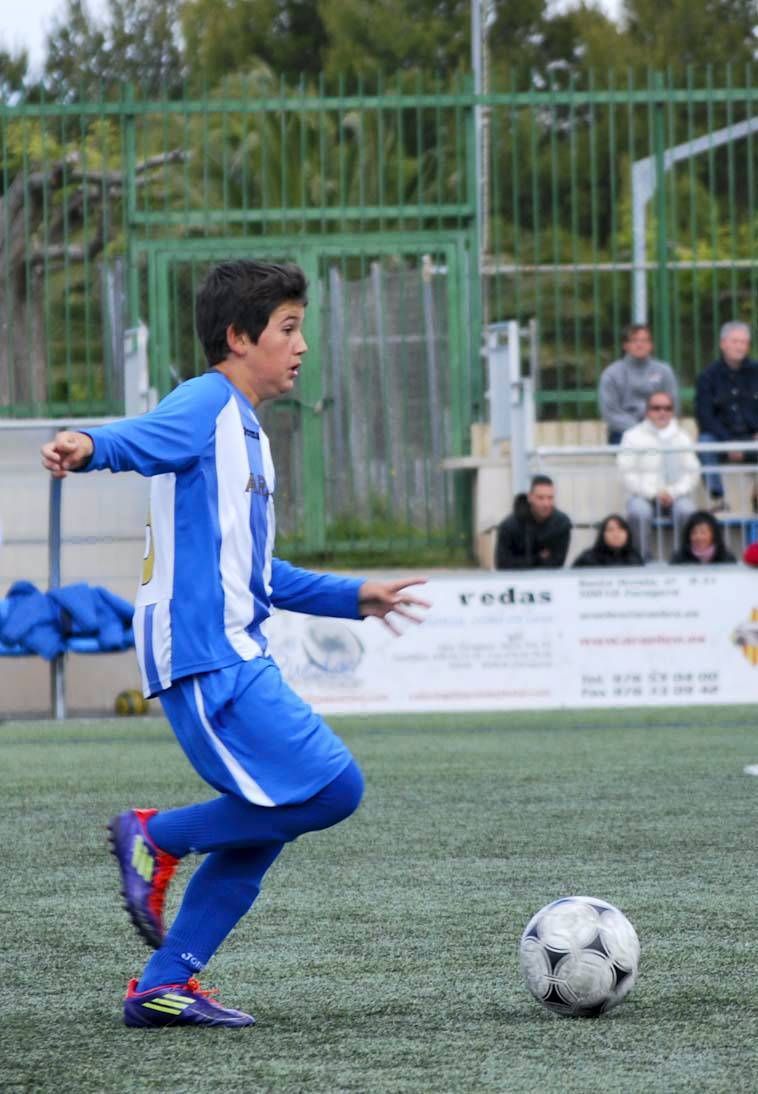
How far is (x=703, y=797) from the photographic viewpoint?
25.4ft

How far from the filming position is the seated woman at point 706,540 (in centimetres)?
1248

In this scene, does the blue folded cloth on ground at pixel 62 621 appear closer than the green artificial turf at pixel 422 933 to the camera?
No

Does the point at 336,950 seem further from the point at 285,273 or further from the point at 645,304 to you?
the point at 645,304

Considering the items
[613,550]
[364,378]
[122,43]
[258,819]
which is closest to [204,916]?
[258,819]

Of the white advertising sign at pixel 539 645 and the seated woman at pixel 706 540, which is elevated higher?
the seated woman at pixel 706 540

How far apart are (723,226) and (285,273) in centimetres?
1482

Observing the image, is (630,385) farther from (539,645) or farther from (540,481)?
(539,645)

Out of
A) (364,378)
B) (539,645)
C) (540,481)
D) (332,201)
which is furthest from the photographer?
(332,201)

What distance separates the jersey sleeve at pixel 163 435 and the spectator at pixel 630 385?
10.2 m

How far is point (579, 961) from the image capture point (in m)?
3.99

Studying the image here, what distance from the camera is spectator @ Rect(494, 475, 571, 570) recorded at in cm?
1261

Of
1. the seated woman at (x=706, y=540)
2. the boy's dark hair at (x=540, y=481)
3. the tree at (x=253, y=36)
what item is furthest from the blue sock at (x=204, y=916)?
the tree at (x=253, y=36)

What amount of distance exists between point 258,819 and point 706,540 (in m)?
8.92

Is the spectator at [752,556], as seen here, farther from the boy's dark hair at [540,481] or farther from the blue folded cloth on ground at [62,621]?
the blue folded cloth on ground at [62,621]
